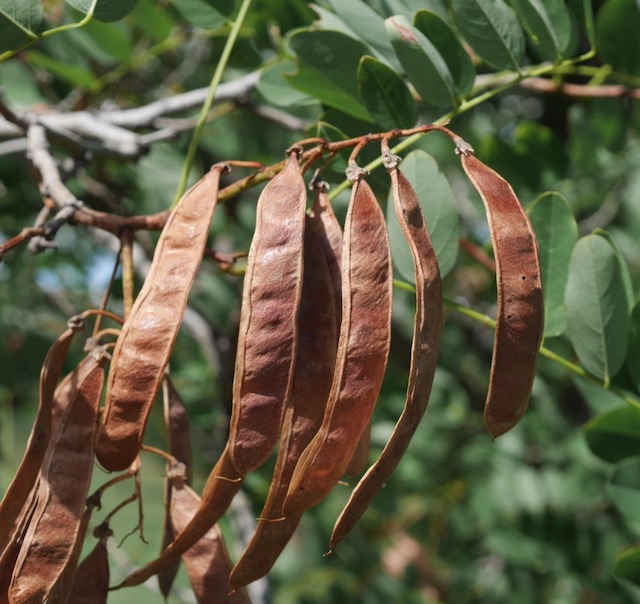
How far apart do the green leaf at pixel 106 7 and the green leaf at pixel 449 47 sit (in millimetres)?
346

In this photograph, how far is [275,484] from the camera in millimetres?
760

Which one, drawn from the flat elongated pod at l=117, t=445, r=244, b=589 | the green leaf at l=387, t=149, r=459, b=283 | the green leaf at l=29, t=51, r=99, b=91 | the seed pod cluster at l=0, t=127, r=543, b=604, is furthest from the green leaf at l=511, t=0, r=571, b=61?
the green leaf at l=29, t=51, r=99, b=91

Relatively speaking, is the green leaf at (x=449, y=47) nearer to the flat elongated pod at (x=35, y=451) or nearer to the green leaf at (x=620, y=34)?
the green leaf at (x=620, y=34)

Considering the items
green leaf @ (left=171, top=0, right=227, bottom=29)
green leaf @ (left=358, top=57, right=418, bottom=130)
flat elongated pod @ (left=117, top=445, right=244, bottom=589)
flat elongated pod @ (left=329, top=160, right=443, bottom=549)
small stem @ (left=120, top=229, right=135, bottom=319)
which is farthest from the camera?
green leaf @ (left=171, top=0, right=227, bottom=29)

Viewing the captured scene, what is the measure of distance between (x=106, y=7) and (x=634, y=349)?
76 cm

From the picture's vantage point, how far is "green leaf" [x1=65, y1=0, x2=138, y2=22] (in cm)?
101

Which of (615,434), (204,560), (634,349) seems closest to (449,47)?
(634,349)

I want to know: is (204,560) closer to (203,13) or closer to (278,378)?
(278,378)

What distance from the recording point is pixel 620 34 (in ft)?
4.40

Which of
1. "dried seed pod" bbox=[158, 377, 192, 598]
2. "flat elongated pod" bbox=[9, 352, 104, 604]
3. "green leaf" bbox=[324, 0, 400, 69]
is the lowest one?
"dried seed pod" bbox=[158, 377, 192, 598]

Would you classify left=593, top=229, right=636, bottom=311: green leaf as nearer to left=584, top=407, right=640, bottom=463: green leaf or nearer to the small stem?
left=584, top=407, right=640, bottom=463: green leaf

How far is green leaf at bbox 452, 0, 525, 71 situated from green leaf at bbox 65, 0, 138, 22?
0.39 meters

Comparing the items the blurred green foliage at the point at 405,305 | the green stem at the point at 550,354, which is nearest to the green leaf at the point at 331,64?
the blurred green foliage at the point at 405,305

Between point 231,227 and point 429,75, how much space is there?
51.0 inches
